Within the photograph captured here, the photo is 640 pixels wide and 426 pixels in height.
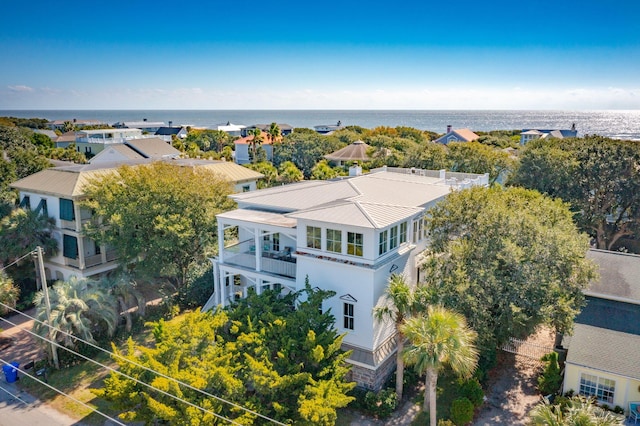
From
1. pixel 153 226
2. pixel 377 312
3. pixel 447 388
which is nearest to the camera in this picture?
pixel 377 312

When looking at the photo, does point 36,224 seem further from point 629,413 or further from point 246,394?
point 629,413

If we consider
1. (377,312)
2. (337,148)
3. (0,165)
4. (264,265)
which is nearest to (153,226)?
(264,265)

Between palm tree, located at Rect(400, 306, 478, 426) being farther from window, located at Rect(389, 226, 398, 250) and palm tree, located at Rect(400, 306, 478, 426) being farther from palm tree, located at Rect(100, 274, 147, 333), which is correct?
palm tree, located at Rect(100, 274, 147, 333)

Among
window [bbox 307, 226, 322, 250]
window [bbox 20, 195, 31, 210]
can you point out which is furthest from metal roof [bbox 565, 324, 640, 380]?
window [bbox 20, 195, 31, 210]

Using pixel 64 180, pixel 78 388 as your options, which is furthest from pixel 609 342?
pixel 64 180

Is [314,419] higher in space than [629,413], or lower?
higher

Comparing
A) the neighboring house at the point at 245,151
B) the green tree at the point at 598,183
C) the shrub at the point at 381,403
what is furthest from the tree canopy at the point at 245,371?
the neighboring house at the point at 245,151

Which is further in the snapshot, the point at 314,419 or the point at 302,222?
the point at 302,222
